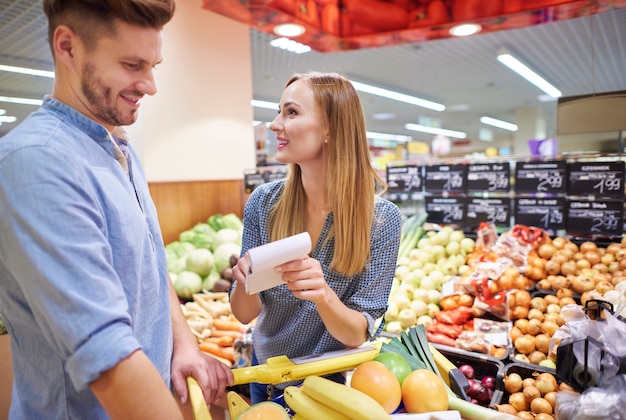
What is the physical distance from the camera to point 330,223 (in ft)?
4.78

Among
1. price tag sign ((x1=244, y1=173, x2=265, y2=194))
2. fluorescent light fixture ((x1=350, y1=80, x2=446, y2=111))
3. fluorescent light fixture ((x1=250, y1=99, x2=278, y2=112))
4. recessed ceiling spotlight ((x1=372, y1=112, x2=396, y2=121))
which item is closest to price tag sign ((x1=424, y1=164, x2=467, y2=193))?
price tag sign ((x1=244, y1=173, x2=265, y2=194))

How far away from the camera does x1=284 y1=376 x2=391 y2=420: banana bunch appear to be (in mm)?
815

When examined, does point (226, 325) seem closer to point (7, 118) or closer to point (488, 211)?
point (488, 211)

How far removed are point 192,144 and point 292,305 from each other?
3.34 meters

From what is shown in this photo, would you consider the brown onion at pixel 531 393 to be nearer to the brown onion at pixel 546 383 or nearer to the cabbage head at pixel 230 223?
the brown onion at pixel 546 383

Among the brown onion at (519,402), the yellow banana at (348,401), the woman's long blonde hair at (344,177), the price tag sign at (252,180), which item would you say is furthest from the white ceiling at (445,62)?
the yellow banana at (348,401)

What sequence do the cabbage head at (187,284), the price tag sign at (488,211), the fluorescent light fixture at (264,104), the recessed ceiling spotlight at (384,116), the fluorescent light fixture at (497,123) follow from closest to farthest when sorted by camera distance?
1. the price tag sign at (488,211)
2. the cabbage head at (187,284)
3. the fluorescent light fixture at (264,104)
4. the recessed ceiling spotlight at (384,116)
5. the fluorescent light fixture at (497,123)

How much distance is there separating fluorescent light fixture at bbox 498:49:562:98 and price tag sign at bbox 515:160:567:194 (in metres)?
5.46

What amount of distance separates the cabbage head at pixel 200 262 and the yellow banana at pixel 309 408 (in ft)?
8.81

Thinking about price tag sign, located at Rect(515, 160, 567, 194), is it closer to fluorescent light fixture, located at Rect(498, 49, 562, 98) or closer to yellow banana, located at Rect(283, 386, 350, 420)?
yellow banana, located at Rect(283, 386, 350, 420)

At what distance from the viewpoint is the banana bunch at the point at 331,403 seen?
0.82m

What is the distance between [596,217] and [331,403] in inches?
111

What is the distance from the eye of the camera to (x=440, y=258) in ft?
10.5

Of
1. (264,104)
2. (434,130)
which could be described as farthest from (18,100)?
(434,130)
